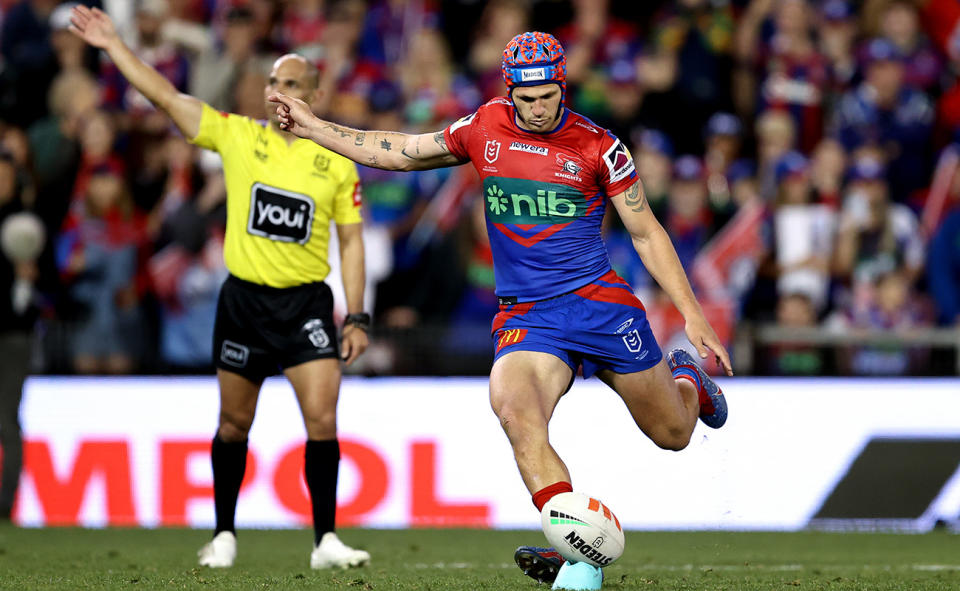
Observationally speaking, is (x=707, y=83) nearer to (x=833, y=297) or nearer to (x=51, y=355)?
(x=833, y=297)

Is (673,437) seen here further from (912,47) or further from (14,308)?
(912,47)

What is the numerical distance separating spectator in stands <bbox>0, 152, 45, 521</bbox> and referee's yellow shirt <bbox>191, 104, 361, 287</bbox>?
3.58 meters

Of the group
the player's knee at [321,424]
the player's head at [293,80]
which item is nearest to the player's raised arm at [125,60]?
the player's head at [293,80]

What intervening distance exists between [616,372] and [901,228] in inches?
280

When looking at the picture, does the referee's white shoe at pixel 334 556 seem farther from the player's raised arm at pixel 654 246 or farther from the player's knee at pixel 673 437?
the player's raised arm at pixel 654 246

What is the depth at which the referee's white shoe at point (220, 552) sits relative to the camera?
27.8ft

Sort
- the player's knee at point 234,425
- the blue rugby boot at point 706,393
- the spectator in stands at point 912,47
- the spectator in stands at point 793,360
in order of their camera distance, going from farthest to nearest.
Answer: the spectator in stands at point 912,47 < the spectator in stands at point 793,360 < the player's knee at point 234,425 < the blue rugby boot at point 706,393

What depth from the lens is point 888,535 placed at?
11234mm

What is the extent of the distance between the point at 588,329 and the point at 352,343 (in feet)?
6.30

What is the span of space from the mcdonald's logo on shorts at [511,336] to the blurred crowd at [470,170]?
4682 millimetres

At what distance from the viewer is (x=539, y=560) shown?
7137 mm

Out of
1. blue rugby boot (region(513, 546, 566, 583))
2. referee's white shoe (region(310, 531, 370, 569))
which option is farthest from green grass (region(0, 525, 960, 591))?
blue rugby boot (region(513, 546, 566, 583))

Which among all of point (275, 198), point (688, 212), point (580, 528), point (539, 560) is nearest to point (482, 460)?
point (688, 212)

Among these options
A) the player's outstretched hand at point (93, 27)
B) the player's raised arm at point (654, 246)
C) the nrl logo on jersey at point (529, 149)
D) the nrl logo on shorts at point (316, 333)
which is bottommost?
the nrl logo on shorts at point (316, 333)
